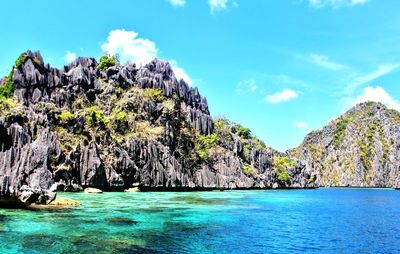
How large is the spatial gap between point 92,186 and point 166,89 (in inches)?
1982

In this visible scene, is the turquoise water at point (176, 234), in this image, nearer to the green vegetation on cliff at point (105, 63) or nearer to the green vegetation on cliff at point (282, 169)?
the green vegetation on cliff at point (105, 63)

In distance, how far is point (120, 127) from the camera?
108 meters

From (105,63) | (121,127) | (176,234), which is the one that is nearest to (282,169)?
(105,63)

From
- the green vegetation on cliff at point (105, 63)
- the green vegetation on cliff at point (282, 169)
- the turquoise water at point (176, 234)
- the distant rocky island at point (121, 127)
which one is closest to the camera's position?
the turquoise water at point (176, 234)

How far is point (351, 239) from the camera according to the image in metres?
33.8

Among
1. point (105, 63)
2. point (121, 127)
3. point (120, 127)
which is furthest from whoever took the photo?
point (105, 63)

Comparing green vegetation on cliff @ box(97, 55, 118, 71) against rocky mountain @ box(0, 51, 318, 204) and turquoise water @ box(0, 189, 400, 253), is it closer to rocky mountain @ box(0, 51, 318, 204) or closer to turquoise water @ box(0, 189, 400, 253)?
rocky mountain @ box(0, 51, 318, 204)

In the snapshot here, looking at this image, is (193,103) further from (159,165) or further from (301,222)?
(301,222)

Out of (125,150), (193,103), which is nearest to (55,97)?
(125,150)

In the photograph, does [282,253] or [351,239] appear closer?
[282,253]

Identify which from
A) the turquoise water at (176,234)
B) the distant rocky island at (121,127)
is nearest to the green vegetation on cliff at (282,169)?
the distant rocky island at (121,127)

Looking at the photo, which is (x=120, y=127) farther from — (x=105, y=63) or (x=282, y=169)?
(x=282, y=169)

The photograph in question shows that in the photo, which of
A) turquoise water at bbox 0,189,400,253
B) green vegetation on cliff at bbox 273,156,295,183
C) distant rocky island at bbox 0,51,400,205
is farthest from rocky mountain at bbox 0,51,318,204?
turquoise water at bbox 0,189,400,253

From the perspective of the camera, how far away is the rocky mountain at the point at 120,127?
292 feet
